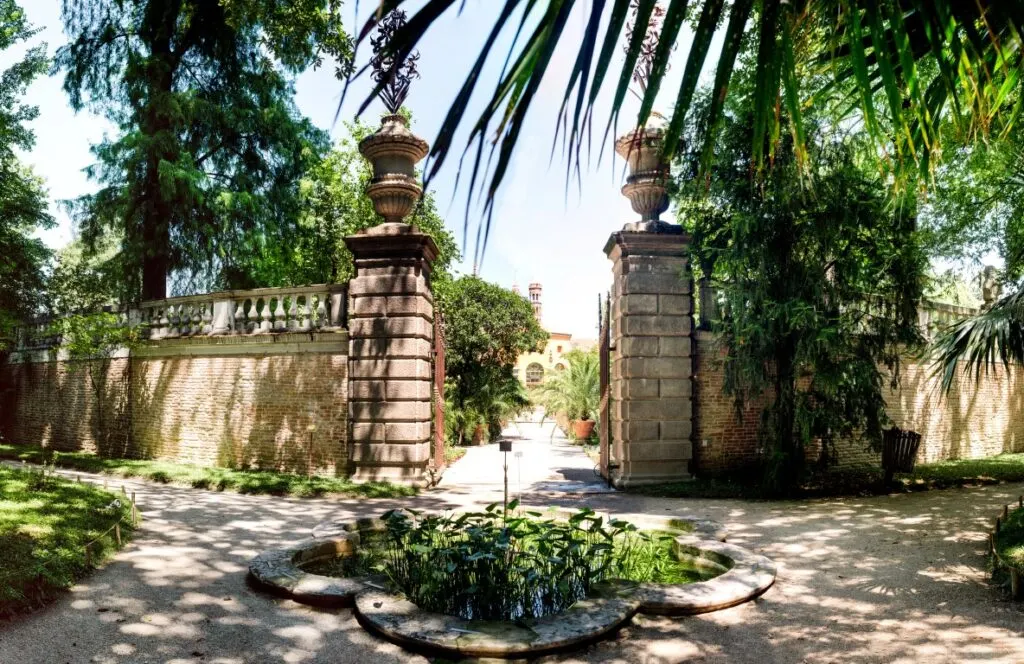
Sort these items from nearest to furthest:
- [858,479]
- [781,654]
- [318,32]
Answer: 1. [781,654]
2. [318,32]
3. [858,479]

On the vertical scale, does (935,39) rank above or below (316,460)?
above

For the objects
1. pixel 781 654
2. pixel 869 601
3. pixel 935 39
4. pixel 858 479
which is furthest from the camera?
pixel 858 479

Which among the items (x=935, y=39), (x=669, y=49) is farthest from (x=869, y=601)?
(x=669, y=49)

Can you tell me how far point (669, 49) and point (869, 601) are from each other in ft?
16.2

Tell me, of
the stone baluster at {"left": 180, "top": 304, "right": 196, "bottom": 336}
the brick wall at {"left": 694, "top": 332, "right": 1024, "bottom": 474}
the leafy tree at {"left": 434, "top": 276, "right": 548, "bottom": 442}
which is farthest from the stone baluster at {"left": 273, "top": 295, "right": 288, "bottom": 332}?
the leafy tree at {"left": 434, "top": 276, "right": 548, "bottom": 442}

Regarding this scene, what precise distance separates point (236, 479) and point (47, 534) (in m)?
4.58

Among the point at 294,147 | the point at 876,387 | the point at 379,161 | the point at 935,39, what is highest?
the point at 294,147

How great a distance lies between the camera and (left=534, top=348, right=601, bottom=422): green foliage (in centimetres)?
2081

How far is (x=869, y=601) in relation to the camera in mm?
4906

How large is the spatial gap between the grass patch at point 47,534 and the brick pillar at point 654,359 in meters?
6.97

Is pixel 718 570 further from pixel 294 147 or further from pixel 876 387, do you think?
pixel 294 147

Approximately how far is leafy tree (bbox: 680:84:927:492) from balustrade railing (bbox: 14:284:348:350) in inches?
245

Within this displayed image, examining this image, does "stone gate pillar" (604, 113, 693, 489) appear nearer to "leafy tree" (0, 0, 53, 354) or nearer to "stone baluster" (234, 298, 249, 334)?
"stone baluster" (234, 298, 249, 334)

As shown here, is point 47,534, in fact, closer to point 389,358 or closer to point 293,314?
point 389,358
